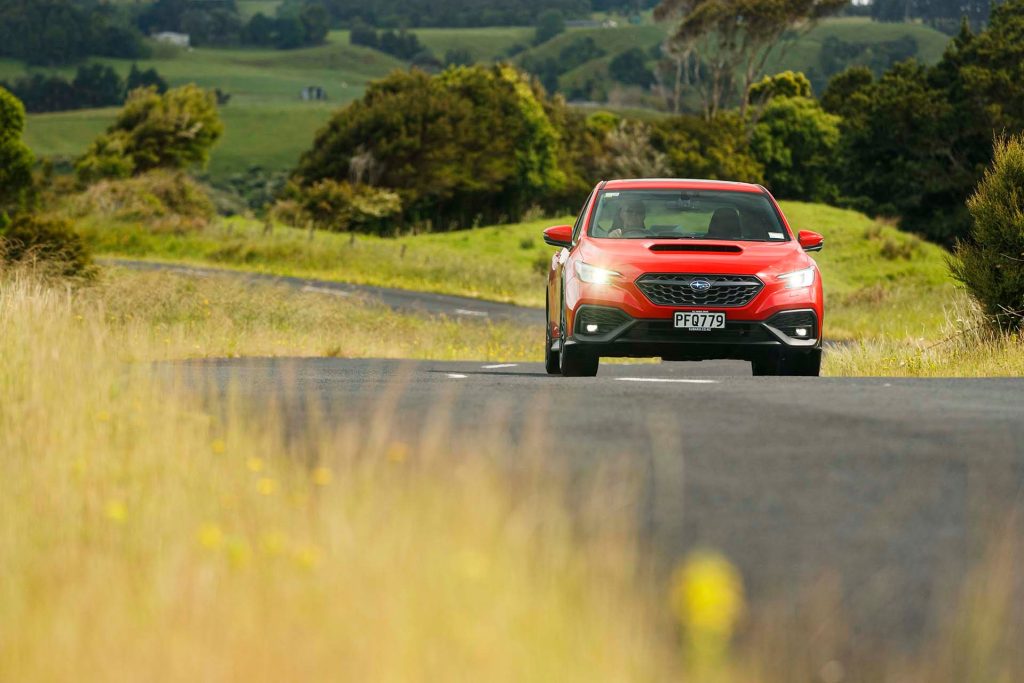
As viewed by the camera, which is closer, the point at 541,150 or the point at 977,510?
the point at 977,510

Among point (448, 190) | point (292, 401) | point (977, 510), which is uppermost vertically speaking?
Answer: point (977, 510)

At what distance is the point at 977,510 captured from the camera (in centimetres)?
654

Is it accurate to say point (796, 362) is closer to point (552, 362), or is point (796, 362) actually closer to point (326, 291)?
point (552, 362)

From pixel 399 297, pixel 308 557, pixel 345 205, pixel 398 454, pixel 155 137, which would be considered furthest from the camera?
pixel 155 137

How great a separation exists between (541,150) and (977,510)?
275 feet

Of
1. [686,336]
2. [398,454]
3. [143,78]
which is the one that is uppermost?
[398,454]

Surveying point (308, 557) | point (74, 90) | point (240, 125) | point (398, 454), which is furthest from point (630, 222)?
point (74, 90)

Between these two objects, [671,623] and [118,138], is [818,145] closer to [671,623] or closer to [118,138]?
[118,138]

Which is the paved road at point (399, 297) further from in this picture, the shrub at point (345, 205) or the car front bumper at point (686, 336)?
the shrub at point (345, 205)

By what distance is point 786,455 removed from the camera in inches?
302

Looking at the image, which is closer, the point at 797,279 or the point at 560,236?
the point at 797,279

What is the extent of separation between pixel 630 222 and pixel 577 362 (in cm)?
137

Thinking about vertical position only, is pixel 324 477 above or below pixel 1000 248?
above

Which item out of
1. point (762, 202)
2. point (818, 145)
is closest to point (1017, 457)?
point (762, 202)
